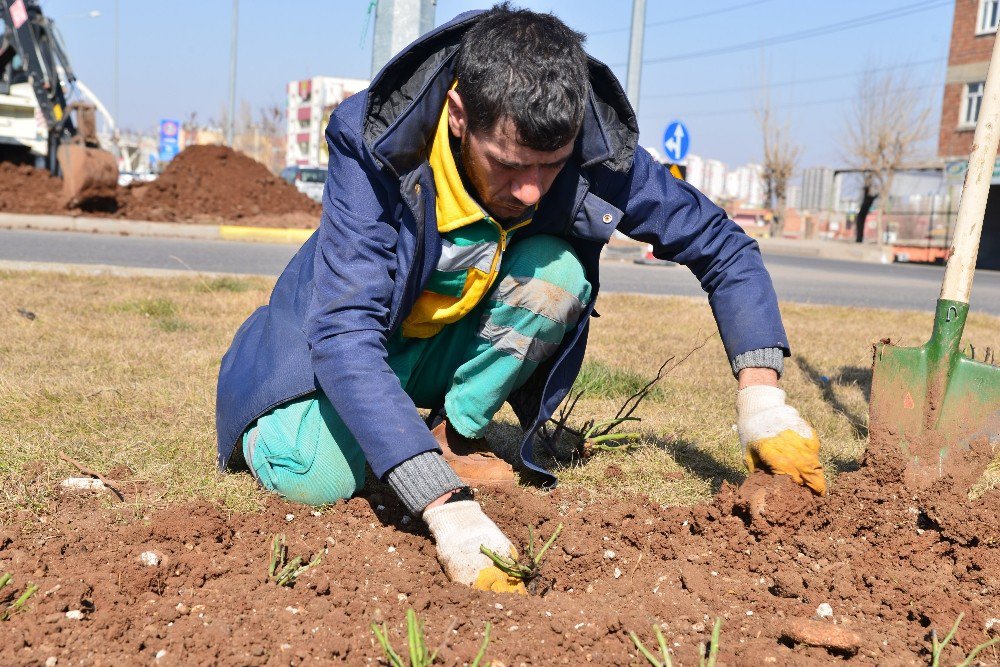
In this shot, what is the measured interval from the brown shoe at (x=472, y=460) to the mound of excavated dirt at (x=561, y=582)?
17cm

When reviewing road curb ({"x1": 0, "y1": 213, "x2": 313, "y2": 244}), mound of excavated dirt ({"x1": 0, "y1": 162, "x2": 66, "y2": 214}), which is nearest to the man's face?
road curb ({"x1": 0, "y1": 213, "x2": 313, "y2": 244})

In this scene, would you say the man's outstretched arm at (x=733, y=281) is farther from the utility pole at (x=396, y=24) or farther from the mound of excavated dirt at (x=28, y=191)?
the mound of excavated dirt at (x=28, y=191)

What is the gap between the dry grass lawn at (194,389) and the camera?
8.75 feet

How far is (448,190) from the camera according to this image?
2217mm

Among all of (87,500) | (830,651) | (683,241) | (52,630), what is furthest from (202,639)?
(683,241)

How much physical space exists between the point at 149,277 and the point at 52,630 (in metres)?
5.51

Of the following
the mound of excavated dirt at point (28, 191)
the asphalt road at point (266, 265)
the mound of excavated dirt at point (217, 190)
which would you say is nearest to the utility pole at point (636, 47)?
the asphalt road at point (266, 265)

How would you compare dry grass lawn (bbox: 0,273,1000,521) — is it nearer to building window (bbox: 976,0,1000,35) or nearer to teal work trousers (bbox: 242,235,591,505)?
teal work trousers (bbox: 242,235,591,505)

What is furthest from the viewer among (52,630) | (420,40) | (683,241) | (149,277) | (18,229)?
(18,229)

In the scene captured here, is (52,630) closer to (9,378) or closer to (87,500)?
(87,500)

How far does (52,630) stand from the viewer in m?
1.68

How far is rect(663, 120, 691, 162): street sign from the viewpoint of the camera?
44.7 feet

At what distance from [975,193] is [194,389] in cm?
277

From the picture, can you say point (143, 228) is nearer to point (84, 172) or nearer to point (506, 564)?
point (84, 172)
